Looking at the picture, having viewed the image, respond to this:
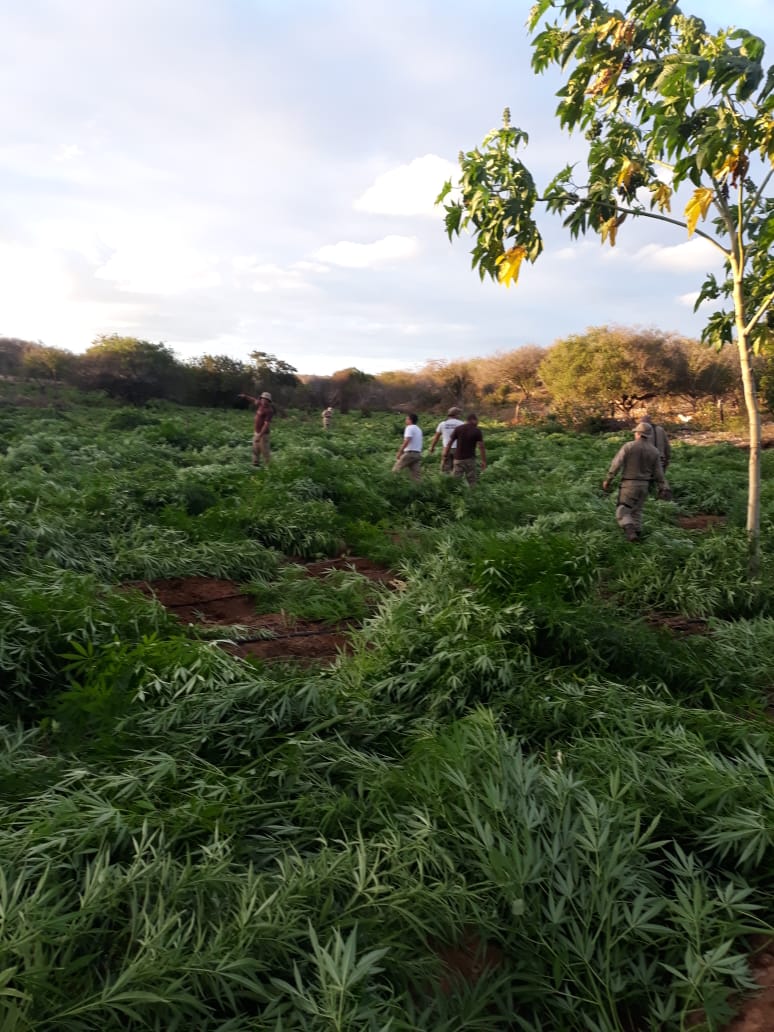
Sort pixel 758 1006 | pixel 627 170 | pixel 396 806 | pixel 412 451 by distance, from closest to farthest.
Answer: pixel 758 1006
pixel 396 806
pixel 627 170
pixel 412 451

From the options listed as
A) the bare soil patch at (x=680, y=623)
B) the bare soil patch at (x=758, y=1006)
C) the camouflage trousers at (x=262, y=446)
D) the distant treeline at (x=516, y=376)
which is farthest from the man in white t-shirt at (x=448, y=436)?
the distant treeline at (x=516, y=376)

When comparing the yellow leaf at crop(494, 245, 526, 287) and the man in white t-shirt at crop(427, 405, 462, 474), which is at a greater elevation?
the yellow leaf at crop(494, 245, 526, 287)

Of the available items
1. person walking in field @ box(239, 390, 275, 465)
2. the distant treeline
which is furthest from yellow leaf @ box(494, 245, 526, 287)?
the distant treeline

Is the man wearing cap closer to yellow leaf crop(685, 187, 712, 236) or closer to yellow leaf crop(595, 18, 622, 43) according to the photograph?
yellow leaf crop(685, 187, 712, 236)

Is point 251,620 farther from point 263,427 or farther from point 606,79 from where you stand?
point 263,427

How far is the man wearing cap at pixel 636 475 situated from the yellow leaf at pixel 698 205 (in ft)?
8.41

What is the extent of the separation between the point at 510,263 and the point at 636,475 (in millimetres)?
3111

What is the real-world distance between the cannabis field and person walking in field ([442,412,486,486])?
467 cm

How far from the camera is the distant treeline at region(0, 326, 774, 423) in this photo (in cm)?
3256

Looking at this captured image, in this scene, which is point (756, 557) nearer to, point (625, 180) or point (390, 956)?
point (625, 180)

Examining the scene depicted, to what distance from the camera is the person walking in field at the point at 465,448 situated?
10180mm

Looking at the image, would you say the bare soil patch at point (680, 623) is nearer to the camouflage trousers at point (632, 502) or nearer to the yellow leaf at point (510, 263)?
the camouflage trousers at point (632, 502)

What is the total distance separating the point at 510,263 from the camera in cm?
561

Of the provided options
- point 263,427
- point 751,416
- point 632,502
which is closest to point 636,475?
point 632,502
